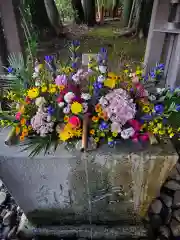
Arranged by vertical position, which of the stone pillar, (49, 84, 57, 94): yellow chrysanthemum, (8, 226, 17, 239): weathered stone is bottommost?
(8, 226, 17, 239): weathered stone

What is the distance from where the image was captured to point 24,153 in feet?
3.42

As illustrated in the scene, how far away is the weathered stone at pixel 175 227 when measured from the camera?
138 cm

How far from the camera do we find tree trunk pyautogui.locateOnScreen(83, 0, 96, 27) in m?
4.22

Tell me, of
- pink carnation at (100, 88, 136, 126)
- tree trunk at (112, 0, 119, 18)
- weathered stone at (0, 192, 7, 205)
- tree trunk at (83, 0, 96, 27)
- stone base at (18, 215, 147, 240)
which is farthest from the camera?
tree trunk at (112, 0, 119, 18)

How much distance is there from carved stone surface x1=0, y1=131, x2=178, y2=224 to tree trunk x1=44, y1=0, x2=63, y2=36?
311cm

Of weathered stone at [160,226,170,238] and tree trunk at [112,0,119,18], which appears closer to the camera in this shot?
weathered stone at [160,226,170,238]

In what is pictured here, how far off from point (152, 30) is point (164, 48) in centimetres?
21

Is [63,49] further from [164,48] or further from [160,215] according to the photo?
[160,215]

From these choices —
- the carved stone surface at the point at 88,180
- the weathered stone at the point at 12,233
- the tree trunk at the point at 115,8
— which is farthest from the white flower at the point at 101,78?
the tree trunk at the point at 115,8

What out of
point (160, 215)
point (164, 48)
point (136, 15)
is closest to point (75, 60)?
point (164, 48)

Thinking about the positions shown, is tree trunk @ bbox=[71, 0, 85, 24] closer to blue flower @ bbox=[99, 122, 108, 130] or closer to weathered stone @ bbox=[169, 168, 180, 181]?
weathered stone @ bbox=[169, 168, 180, 181]

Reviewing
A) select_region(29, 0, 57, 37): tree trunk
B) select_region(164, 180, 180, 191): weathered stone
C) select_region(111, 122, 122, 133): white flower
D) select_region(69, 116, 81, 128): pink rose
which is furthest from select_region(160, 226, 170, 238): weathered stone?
select_region(29, 0, 57, 37): tree trunk

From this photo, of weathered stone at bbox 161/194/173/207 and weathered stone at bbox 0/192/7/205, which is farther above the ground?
weathered stone at bbox 161/194/173/207

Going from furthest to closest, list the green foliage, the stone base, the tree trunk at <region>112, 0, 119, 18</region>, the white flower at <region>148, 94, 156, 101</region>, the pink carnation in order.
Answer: the tree trunk at <region>112, 0, 119, 18</region>, the green foliage, the stone base, the white flower at <region>148, 94, 156, 101</region>, the pink carnation
